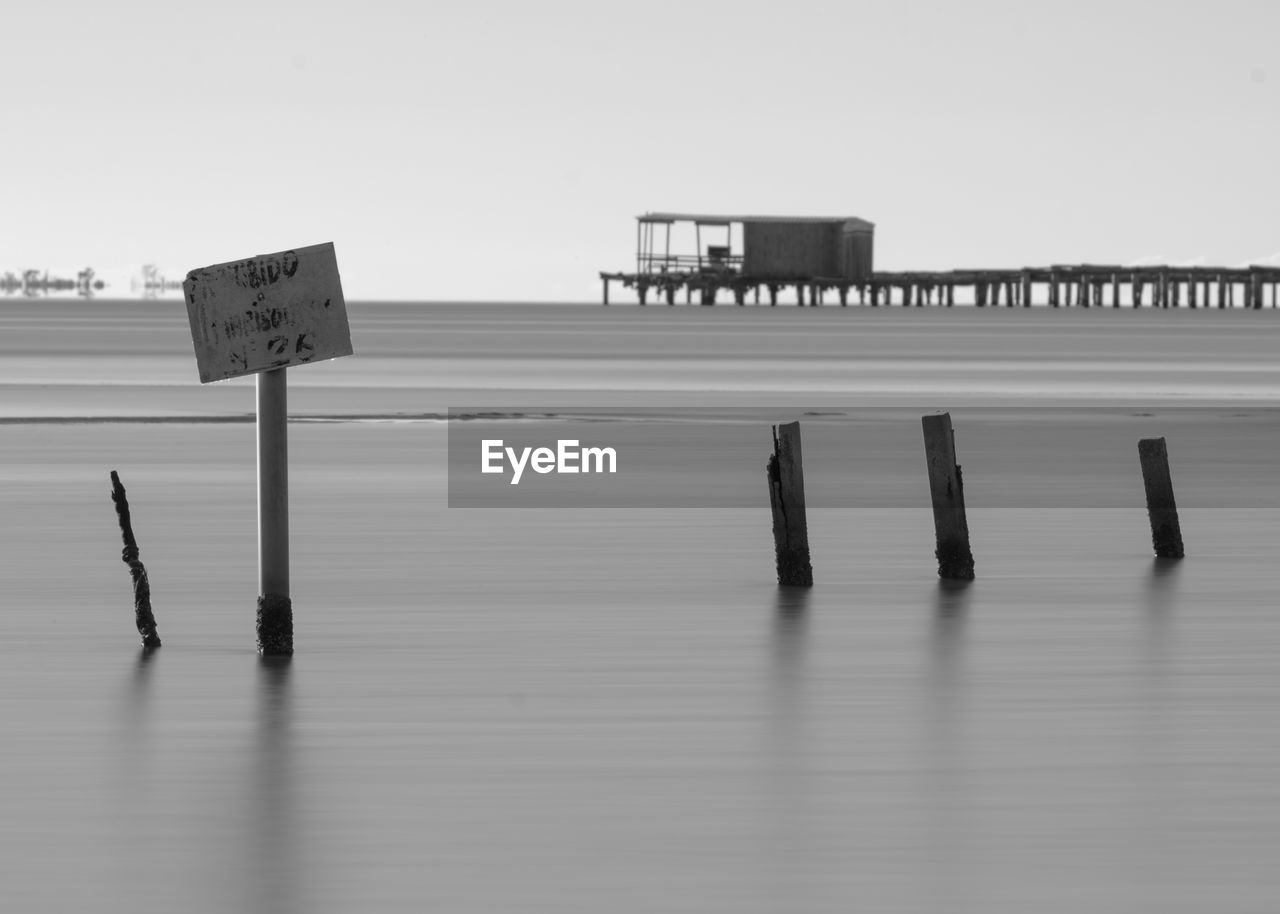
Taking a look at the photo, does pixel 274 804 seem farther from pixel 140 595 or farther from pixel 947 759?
pixel 140 595

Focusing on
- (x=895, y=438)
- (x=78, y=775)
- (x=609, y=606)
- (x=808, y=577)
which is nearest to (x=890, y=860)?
(x=78, y=775)

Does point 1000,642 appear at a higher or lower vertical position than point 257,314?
lower

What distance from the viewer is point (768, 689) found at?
447 inches

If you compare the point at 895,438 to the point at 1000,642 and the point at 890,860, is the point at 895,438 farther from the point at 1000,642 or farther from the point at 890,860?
the point at 890,860

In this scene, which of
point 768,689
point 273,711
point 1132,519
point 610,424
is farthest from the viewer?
point 610,424

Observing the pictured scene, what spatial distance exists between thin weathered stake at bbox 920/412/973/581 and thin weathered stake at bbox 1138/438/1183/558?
74.9 inches

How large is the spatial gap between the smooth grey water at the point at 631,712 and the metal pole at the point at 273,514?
22cm

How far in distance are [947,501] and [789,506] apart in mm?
1290

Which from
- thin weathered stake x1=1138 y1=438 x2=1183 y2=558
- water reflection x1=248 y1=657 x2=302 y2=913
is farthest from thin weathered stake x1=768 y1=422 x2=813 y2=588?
water reflection x1=248 y1=657 x2=302 y2=913

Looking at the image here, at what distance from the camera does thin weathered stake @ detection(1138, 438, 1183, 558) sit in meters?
17.2

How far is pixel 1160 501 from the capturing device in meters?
Answer: 17.4

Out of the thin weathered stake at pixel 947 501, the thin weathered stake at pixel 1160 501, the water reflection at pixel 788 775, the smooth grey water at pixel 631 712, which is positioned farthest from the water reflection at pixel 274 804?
the thin weathered stake at pixel 1160 501

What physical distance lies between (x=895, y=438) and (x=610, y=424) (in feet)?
16.7

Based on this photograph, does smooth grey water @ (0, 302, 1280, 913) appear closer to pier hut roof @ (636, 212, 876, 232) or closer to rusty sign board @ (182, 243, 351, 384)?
rusty sign board @ (182, 243, 351, 384)
